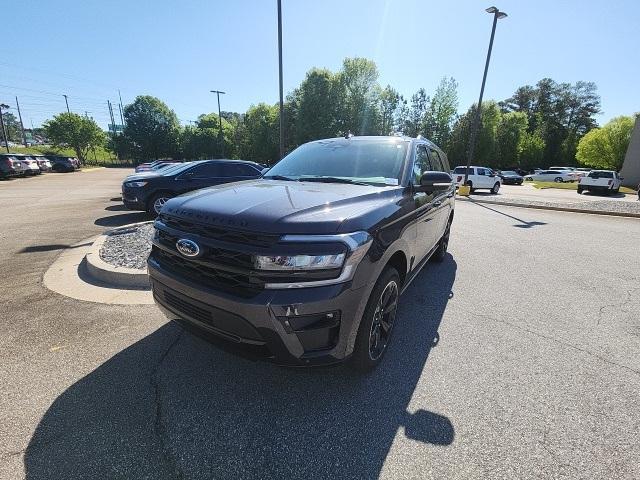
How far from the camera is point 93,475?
181cm

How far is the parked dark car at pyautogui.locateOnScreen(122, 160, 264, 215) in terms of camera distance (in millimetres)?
8734

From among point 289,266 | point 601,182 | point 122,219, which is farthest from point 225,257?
point 601,182

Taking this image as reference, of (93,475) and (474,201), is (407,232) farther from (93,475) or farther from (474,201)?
(474,201)

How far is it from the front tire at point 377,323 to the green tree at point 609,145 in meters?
58.5

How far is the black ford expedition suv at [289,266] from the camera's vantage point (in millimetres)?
1979

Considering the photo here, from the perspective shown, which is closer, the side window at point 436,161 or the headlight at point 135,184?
the side window at point 436,161

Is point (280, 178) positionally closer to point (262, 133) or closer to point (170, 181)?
point (170, 181)

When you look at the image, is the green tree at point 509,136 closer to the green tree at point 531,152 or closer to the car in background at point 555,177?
the green tree at point 531,152

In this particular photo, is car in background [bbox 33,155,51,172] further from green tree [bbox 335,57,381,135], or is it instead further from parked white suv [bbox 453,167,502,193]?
parked white suv [bbox 453,167,502,193]

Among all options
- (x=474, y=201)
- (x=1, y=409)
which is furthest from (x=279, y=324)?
(x=474, y=201)

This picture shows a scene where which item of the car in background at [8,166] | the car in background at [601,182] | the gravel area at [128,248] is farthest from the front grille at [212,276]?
the car in background at [8,166]

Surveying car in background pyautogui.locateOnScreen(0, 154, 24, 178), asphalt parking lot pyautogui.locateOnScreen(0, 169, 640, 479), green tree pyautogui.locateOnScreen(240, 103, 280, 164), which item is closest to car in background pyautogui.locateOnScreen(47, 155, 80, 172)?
car in background pyautogui.locateOnScreen(0, 154, 24, 178)

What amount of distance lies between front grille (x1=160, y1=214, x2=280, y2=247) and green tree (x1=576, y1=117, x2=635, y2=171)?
195 feet

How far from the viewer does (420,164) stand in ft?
12.1
